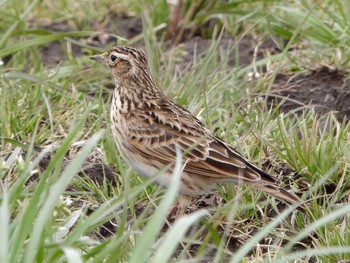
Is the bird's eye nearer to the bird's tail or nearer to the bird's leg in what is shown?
the bird's leg

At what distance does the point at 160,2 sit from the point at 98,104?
2153mm

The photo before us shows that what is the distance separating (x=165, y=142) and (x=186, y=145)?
0.47 ft

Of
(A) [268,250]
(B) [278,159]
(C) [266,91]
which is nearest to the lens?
(A) [268,250]

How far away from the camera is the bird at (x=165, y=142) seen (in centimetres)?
579

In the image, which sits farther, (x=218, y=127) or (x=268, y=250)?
(x=218, y=127)

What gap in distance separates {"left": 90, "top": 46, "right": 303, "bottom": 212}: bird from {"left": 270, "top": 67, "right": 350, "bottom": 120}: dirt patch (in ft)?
4.41

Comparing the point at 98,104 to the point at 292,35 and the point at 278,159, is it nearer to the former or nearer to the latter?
the point at 278,159

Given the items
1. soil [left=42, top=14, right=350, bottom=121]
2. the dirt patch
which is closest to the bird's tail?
soil [left=42, top=14, right=350, bottom=121]

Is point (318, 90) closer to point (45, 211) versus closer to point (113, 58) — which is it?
point (113, 58)

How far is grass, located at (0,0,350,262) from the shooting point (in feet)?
14.0

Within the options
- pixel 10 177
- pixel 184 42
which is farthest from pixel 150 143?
pixel 184 42

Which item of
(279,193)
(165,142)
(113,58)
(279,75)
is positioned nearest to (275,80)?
(279,75)

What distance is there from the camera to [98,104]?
7207 millimetres

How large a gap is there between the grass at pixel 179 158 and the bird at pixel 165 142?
6.4 inches
